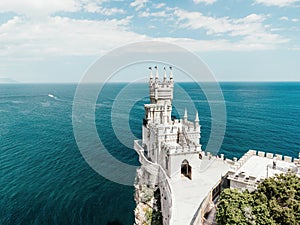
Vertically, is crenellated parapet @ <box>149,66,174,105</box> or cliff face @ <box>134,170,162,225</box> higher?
crenellated parapet @ <box>149,66,174,105</box>

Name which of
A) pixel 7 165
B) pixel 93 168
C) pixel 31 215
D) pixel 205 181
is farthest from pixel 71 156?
pixel 205 181

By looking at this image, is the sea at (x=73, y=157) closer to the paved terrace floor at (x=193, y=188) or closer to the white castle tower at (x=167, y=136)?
the white castle tower at (x=167, y=136)

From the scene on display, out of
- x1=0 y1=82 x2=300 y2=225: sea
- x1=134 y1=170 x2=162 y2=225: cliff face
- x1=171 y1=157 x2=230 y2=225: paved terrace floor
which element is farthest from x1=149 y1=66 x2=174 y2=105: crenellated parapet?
x1=0 y1=82 x2=300 y2=225: sea

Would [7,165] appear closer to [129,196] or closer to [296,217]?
[129,196]

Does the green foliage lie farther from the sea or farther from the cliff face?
the sea

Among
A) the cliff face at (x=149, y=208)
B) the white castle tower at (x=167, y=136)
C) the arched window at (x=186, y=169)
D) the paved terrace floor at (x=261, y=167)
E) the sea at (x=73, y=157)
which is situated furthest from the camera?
the sea at (x=73, y=157)

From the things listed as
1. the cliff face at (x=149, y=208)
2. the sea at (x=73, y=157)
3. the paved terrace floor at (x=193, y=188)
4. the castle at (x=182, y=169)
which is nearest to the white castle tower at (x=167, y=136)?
the castle at (x=182, y=169)

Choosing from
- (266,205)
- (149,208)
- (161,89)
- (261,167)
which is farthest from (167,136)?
(266,205)
